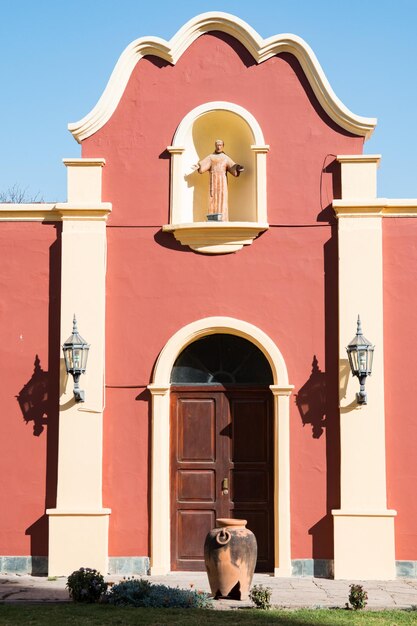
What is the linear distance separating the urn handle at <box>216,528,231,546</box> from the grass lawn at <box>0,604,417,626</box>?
910 millimetres

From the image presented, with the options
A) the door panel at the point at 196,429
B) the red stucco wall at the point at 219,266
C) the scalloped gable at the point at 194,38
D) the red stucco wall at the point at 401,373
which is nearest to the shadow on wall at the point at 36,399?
the red stucco wall at the point at 219,266

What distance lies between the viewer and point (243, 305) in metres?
12.8

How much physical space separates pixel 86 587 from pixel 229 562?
57.9 inches

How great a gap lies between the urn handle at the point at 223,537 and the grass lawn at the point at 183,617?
0.91m

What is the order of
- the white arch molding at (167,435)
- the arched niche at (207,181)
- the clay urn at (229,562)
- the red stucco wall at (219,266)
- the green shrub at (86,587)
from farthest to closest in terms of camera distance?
1. the arched niche at (207,181)
2. the red stucco wall at (219,266)
3. the white arch molding at (167,435)
4. the clay urn at (229,562)
5. the green shrub at (86,587)

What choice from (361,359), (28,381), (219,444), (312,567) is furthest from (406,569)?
(28,381)

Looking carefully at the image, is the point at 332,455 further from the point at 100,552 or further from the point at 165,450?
the point at 100,552

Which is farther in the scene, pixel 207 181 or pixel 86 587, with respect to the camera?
pixel 207 181

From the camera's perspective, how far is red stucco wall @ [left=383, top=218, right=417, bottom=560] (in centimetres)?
1236

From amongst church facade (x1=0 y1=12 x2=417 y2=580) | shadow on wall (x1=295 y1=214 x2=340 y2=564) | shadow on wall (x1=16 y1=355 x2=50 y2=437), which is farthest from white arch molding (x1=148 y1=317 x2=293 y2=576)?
shadow on wall (x1=16 y1=355 x2=50 y2=437)

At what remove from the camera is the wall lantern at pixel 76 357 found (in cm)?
1241

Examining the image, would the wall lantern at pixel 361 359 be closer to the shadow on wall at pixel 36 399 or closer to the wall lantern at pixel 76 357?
the wall lantern at pixel 76 357

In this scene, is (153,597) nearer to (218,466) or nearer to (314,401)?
(218,466)

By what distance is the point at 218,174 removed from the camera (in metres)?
13.2
